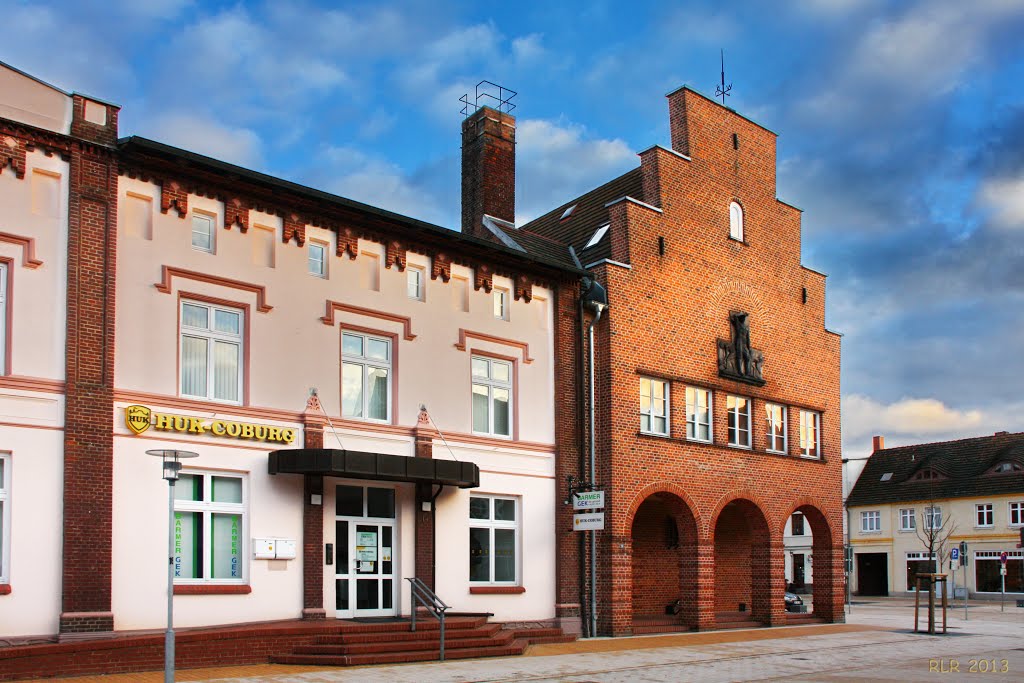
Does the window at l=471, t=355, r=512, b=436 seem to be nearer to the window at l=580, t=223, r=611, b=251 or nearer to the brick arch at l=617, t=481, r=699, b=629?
the brick arch at l=617, t=481, r=699, b=629

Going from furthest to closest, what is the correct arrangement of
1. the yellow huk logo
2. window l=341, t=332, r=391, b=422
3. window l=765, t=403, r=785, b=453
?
window l=765, t=403, r=785, b=453, window l=341, t=332, r=391, b=422, the yellow huk logo

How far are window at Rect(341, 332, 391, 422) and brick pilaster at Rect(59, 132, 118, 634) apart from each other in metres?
4.60

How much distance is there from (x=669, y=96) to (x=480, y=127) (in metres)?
5.16

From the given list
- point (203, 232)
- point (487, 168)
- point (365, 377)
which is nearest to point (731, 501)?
point (487, 168)

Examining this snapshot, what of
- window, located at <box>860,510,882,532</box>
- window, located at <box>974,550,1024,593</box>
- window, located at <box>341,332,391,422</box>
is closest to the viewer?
window, located at <box>341,332,391,422</box>

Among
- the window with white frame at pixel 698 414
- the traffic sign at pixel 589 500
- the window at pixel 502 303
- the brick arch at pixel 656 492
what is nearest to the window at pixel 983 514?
the window with white frame at pixel 698 414

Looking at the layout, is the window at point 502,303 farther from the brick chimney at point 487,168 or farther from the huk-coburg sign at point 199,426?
the brick chimney at point 487,168

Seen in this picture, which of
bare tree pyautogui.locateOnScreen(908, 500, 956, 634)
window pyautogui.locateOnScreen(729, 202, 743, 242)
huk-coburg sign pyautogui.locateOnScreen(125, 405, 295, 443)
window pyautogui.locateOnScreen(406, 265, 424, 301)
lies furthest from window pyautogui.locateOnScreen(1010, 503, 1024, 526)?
huk-coburg sign pyautogui.locateOnScreen(125, 405, 295, 443)

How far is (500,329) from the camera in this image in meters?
22.7

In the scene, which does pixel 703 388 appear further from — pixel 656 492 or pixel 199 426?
pixel 199 426

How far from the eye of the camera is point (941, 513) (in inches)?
2351

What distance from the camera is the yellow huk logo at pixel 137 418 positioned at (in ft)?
54.2

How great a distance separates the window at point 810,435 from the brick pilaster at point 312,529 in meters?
15.7

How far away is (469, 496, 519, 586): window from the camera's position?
21.6m
